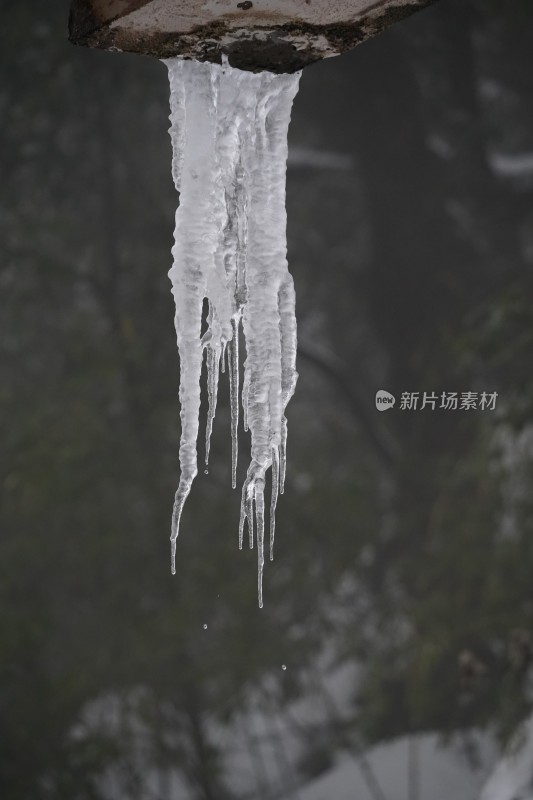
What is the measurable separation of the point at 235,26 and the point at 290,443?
2225 mm

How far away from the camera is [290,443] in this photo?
2.96 meters

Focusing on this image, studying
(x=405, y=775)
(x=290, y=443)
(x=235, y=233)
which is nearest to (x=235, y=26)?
(x=235, y=233)

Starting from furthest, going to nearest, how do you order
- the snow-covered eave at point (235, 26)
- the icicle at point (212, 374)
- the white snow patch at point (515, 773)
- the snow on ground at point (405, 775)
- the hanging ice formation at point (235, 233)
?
the snow on ground at point (405, 775), the white snow patch at point (515, 773), the icicle at point (212, 374), the hanging ice formation at point (235, 233), the snow-covered eave at point (235, 26)

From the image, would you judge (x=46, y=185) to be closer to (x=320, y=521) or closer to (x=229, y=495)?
(x=229, y=495)

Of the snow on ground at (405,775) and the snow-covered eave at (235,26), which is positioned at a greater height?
the snow-covered eave at (235,26)

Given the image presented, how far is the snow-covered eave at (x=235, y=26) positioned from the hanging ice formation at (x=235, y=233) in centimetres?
15

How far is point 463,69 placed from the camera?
9.87 ft

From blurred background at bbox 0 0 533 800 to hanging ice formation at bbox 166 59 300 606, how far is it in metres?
1.78

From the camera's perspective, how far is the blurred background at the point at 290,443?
2.90m

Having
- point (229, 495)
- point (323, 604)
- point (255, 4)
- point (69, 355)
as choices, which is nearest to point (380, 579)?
point (323, 604)

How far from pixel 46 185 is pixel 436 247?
125cm
